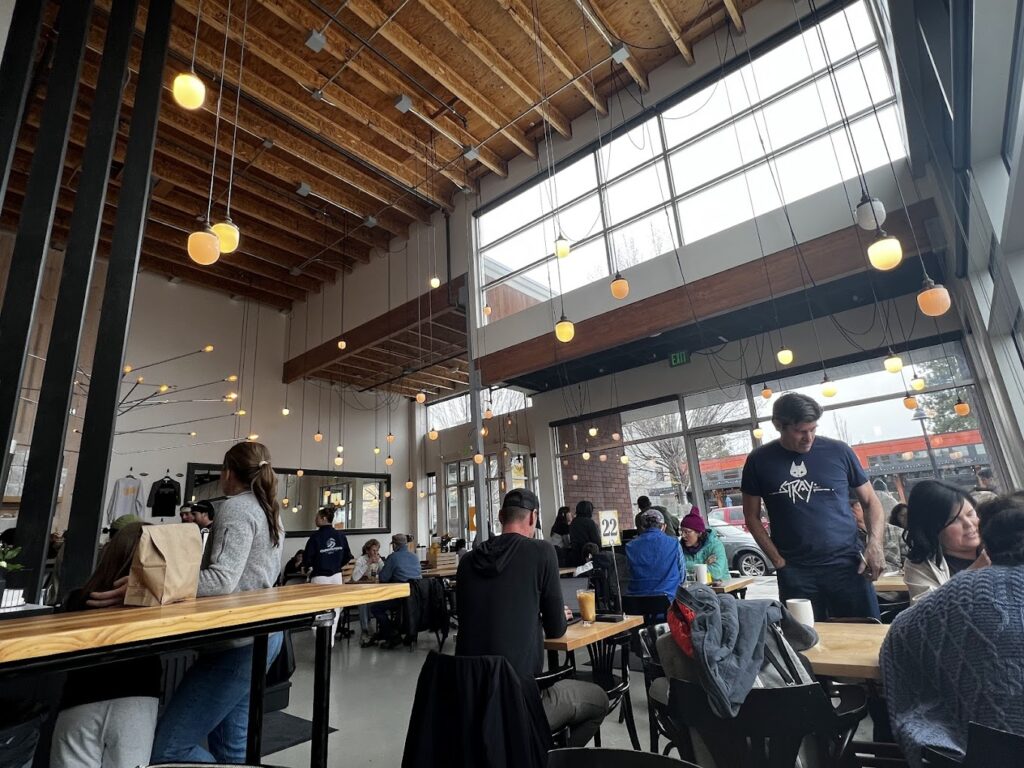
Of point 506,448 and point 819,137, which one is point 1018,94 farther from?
point 506,448

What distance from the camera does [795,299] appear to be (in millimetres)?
6988

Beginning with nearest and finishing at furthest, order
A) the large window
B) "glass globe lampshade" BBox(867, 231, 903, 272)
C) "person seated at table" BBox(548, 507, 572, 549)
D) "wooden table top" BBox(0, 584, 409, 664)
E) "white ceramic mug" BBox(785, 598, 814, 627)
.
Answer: "wooden table top" BBox(0, 584, 409, 664)
"white ceramic mug" BBox(785, 598, 814, 627)
"glass globe lampshade" BBox(867, 231, 903, 272)
the large window
"person seated at table" BBox(548, 507, 572, 549)

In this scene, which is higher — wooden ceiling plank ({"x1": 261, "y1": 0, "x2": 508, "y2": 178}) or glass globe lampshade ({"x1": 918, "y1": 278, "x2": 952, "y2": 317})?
wooden ceiling plank ({"x1": 261, "y1": 0, "x2": 508, "y2": 178})

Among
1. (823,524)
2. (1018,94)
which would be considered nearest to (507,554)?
(823,524)

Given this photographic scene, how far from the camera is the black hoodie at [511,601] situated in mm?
2047

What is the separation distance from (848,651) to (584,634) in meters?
1.18

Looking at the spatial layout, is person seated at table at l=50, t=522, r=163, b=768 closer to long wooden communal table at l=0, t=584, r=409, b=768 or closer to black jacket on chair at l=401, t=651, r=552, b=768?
long wooden communal table at l=0, t=584, r=409, b=768

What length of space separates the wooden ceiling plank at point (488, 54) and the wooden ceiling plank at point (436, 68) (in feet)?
1.53

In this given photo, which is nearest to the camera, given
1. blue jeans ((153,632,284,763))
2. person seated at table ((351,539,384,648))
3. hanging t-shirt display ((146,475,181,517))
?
blue jeans ((153,632,284,763))

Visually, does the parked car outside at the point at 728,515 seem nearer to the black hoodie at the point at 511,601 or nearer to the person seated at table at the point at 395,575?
the person seated at table at the point at 395,575

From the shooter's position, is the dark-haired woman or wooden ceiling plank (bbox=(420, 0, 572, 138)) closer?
the dark-haired woman

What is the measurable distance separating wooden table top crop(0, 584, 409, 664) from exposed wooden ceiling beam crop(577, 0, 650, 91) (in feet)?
22.3

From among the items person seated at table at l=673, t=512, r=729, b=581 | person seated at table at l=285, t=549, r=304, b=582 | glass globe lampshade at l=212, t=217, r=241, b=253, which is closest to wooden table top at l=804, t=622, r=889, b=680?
person seated at table at l=673, t=512, r=729, b=581

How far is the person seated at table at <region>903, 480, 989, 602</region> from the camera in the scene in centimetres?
204
